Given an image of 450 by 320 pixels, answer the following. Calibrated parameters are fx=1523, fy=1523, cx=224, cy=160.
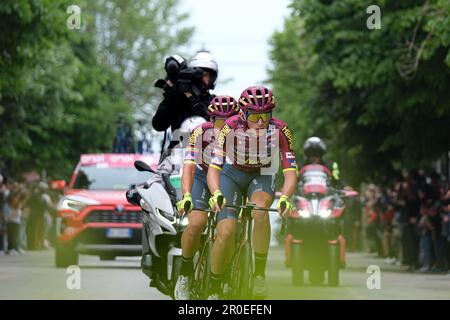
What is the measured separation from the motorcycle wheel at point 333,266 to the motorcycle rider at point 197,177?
7.38 m

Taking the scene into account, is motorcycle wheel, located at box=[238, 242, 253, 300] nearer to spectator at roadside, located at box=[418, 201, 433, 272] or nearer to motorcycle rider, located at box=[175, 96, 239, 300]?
motorcycle rider, located at box=[175, 96, 239, 300]

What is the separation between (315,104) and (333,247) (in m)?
12.5

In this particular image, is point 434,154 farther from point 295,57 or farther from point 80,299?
point 295,57

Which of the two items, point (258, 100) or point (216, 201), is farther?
point (258, 100)

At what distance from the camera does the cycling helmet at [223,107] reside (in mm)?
13266

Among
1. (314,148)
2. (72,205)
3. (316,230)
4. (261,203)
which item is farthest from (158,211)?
(72,205)

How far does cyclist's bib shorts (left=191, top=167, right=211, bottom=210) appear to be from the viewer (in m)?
13.2

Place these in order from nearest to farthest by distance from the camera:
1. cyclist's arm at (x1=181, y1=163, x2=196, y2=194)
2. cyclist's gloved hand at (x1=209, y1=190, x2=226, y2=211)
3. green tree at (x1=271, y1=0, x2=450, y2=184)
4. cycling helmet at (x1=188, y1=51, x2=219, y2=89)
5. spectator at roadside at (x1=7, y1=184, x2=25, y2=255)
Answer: cyclist's gloved hand at (x1=209, y1=190, x2=226, y2=211) < cyclist's arm at (x1=181, y1=163, x2=196, y2=194) < cycling helmet at (x1=188, y1=51, x2=219, y2=89) < green tree at (x1=271, y1=0, x2=450, y2=184) < spectator at roadside at (x1=7, y1=184, x2=25, y2=255)

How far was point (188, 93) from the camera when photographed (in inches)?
589

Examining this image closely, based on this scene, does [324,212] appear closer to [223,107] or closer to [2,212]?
[223,107]

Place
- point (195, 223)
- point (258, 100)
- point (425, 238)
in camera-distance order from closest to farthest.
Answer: point (258, 100)
point (195, 223)
point (425, 238)

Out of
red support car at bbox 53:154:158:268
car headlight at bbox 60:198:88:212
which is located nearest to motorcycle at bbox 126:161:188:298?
red support car at bbox 53:154:158:268

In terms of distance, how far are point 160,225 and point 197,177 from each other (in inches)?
53.6

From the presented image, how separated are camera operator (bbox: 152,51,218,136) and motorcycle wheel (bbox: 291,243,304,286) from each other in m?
6.11
